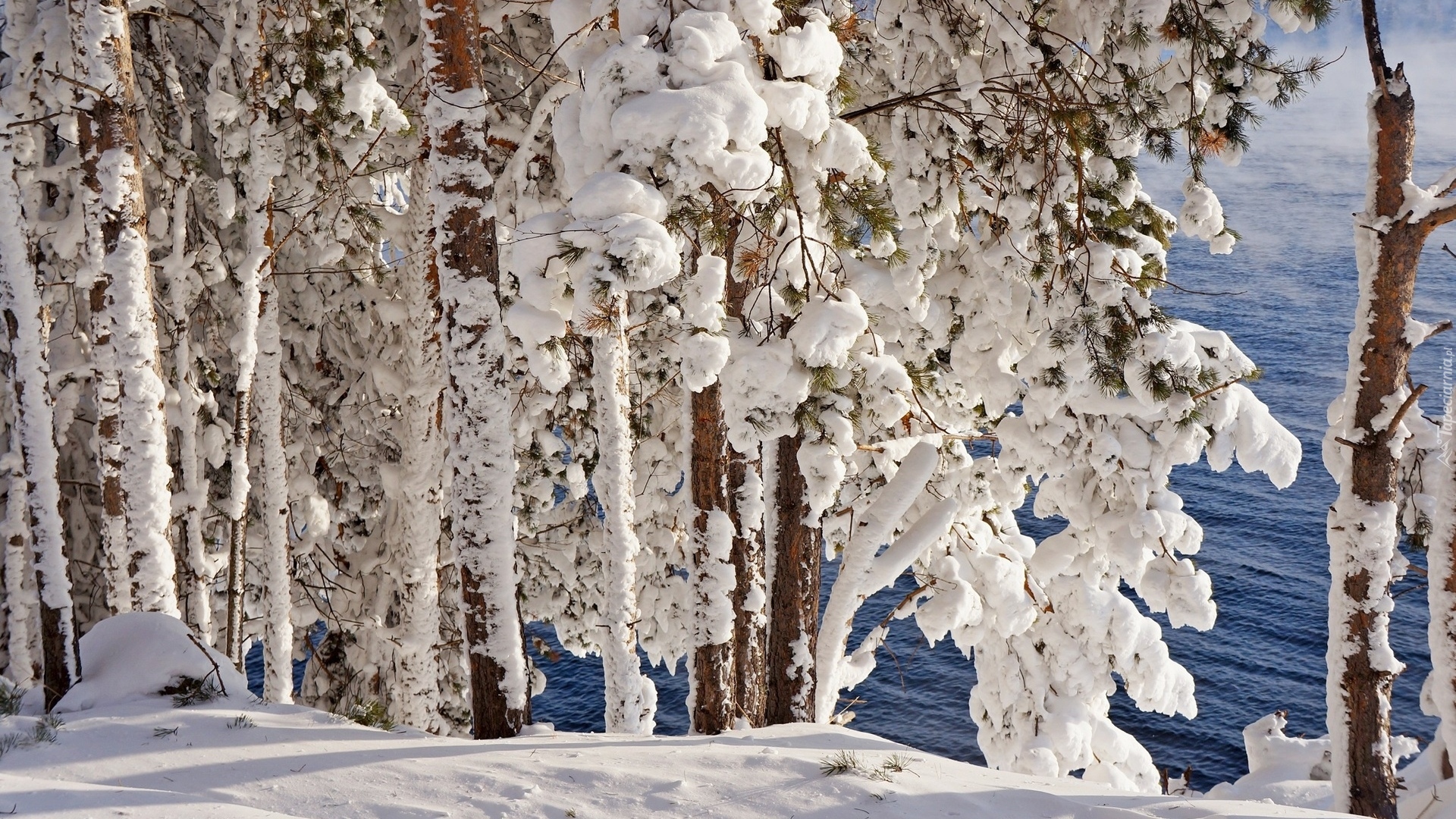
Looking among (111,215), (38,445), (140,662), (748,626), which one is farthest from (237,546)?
(748,626)

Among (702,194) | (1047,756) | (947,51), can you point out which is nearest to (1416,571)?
(1047,756)

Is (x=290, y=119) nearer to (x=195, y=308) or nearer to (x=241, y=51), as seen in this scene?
(x=241, y=51)

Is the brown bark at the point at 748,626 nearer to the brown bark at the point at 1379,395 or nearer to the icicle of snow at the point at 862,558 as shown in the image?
the icicle of snow at the point at 862,558

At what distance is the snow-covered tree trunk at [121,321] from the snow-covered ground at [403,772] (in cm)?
67

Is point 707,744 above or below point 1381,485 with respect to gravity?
below

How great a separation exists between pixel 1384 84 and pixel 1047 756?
5684 millimetres

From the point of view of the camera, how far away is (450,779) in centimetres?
443

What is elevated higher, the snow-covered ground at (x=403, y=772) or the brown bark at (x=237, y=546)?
the brown bark at (x=237, y=546)

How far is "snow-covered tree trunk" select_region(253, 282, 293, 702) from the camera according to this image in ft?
26.0

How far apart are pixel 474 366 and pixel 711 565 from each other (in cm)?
211

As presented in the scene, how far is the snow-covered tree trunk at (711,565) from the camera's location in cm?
652

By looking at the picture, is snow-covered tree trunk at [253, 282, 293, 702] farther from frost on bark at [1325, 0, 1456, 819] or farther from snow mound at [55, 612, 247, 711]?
frost on bark at [1325, 0, 1456, 819]

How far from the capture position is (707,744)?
5172 mm

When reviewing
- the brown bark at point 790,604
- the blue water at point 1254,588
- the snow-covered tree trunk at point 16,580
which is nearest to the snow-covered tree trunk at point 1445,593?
the blue water at point 1254,588
